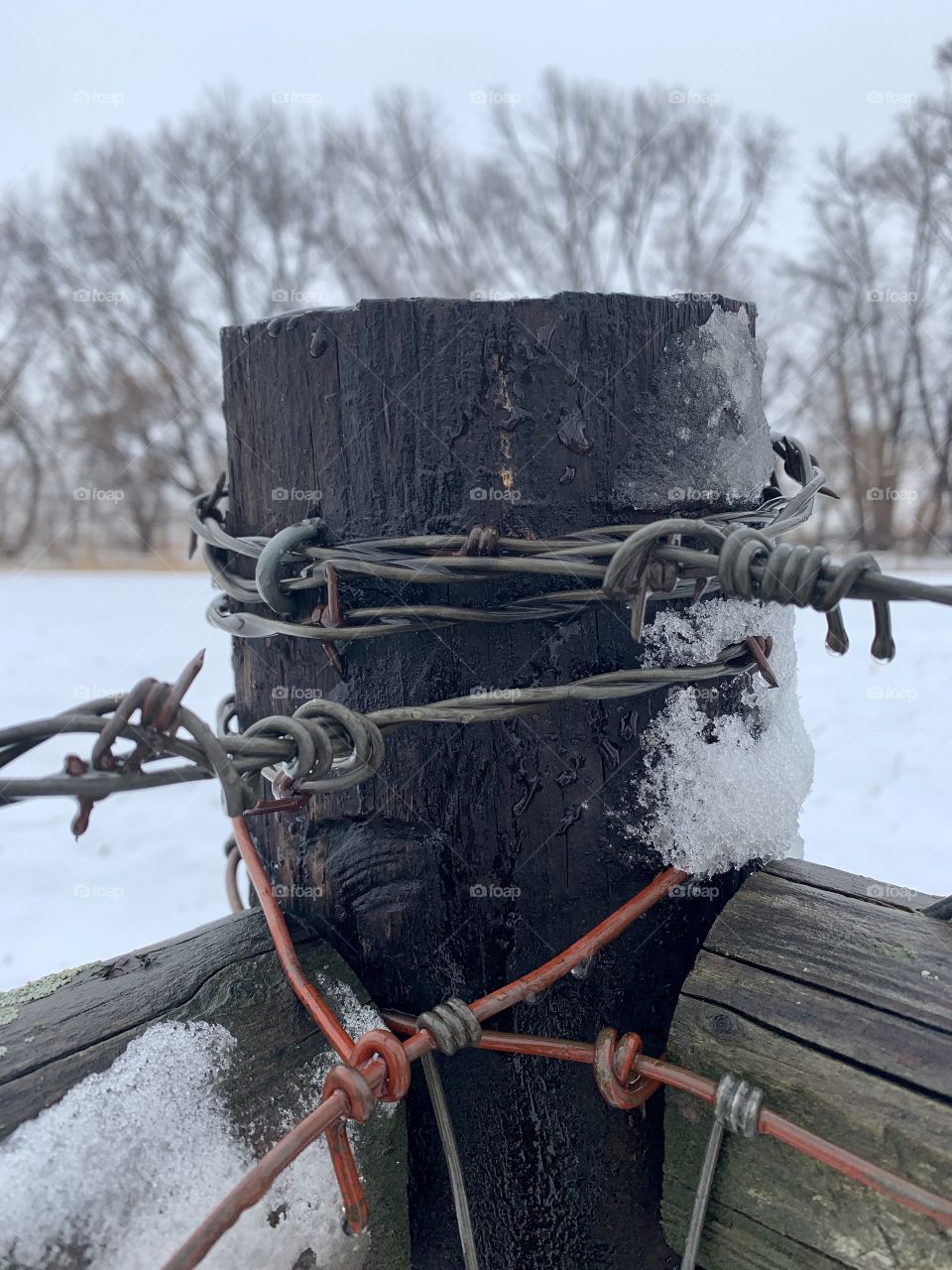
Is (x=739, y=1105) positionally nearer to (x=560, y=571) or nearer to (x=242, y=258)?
(x=560, y=571)

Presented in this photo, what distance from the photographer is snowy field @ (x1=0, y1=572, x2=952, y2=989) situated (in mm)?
2848

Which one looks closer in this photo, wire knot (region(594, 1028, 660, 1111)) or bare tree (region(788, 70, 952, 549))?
wire knot (region(594, 1028, 660, 1111))

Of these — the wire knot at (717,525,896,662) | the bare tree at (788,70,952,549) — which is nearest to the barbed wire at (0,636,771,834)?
the wire knot at (717,525,896,662)

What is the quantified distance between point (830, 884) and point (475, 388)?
2.12 feet

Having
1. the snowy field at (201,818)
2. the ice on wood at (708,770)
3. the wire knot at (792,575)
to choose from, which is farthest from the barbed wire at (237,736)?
the snowy field at (201,818)

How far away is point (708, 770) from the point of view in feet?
3.01

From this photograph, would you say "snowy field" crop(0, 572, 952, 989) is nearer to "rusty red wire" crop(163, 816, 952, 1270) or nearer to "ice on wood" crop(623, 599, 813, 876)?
"ice on wood" crop(623, 599, 813, 876)

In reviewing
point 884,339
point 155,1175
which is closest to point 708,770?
point 155,1175

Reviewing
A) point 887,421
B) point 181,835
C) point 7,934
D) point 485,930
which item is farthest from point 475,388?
point 887,421

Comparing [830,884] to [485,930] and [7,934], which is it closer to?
[485,930]

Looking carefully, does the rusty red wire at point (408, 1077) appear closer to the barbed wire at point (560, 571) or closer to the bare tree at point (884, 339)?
the barbed wire at point (560, 571)

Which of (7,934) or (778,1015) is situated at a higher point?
(778,1015)

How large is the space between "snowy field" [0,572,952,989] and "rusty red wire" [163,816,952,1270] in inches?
27.4

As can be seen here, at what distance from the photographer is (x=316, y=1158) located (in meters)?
0.80
